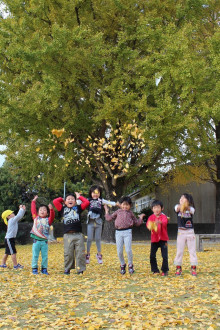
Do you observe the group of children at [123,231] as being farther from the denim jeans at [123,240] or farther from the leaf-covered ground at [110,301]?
the leaf-covered ground at [110,301]

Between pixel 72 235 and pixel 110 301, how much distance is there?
3.18 metres

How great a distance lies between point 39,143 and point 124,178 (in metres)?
4.62

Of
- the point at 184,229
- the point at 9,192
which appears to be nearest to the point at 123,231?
the point at 184,229

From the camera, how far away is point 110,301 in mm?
6020

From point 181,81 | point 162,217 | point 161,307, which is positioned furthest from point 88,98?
point 161,307

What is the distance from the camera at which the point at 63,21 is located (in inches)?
719

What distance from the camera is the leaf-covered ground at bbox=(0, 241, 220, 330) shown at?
4.92 metres

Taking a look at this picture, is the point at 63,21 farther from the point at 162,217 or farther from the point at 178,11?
the point at 162,217

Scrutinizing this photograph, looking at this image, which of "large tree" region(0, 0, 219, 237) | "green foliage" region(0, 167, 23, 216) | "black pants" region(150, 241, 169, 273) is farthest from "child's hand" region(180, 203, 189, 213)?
"green foliage" region(0, 167, 23, 216)

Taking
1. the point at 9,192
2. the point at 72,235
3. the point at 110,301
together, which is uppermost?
the point at 9,192

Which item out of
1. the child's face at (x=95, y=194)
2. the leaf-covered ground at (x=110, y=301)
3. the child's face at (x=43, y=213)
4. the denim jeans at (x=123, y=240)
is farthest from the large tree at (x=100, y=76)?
the leaf-covered ground at (x=110, y=301)

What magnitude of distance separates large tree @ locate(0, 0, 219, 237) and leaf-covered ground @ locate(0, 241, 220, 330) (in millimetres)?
7987

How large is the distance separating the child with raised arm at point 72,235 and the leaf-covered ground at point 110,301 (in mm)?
289

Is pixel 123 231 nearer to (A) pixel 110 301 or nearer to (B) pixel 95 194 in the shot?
(B) pixel 95 194
